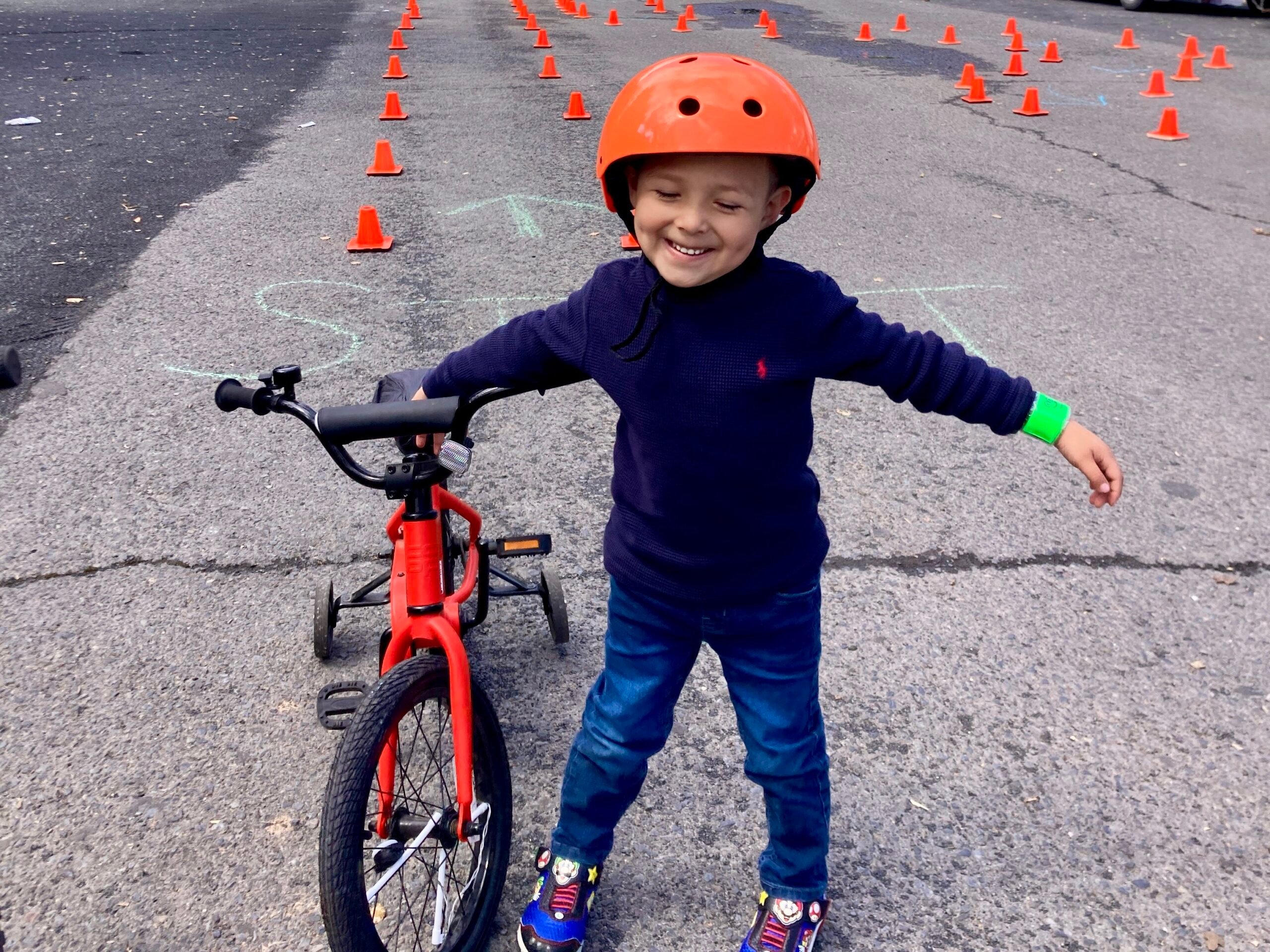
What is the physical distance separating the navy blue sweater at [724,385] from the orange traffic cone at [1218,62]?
44.4ft

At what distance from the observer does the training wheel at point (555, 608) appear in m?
3.50

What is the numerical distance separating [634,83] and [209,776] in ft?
6.66

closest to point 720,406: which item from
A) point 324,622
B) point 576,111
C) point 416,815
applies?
point 416,815

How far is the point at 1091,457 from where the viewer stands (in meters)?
2.23

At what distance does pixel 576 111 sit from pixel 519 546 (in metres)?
8.19

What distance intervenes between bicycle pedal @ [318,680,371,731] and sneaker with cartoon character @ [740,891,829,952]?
1035 millimetres

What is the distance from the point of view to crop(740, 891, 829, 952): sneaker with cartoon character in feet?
8.21

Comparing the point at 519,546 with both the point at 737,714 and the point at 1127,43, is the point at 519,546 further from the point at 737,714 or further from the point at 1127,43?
the point at 1127,43

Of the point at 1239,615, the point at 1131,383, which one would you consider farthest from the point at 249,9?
the point at 1239,615

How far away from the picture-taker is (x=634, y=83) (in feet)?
7.03

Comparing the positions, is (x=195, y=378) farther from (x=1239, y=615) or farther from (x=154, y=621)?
(x=1239, y=615)

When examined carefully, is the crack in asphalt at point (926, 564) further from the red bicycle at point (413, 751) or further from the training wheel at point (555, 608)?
the red bicycle at point (413, 751)

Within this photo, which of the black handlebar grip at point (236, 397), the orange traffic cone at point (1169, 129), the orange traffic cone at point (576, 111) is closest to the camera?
the black handlebar grip at point (236, 397)

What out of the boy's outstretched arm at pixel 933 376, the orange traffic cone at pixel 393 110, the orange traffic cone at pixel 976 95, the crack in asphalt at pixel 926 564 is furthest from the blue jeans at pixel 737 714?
the orange traffic cone at pixel 976 95
